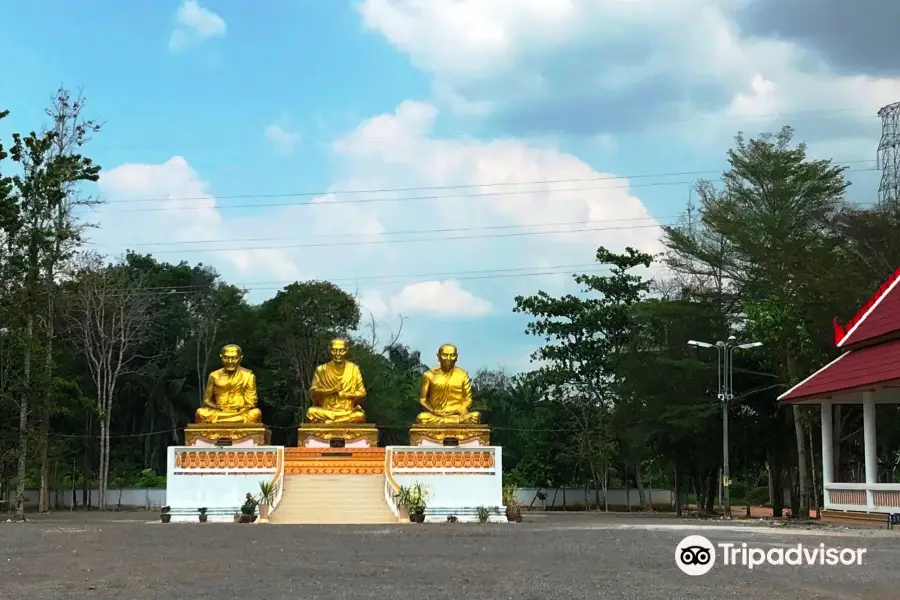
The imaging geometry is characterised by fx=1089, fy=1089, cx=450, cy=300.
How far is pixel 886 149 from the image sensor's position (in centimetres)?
3503

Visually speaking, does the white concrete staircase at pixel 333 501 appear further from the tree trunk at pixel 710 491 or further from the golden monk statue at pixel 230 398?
the tree trunk at pixel 710 491

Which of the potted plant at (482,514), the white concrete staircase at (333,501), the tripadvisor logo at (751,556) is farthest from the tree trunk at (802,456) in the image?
the tripadvisor logo at (751,556)

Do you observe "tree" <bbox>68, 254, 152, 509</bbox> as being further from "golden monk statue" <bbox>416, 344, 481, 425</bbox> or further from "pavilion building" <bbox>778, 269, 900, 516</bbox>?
"pavilion building" <bbox>778, 269, 900, 516</bbox>

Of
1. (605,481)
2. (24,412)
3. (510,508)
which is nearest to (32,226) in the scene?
(24,412)

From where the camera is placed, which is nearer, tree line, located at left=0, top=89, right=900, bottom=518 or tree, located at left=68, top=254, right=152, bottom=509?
tree line, located at left=0, top=89, right=900, bottom=518

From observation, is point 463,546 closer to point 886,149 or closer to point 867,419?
point 867,419

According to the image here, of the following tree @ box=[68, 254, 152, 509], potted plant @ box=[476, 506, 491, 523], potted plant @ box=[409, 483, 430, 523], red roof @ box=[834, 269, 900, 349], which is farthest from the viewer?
tree @ box=[68, 254, 152, 509]

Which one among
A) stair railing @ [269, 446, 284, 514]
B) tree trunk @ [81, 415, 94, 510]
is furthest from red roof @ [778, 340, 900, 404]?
tree trunk @ [81, 415, 94, 510]

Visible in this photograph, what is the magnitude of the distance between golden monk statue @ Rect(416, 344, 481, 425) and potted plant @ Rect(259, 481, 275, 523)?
4949 millimetres

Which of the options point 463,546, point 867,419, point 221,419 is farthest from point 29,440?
point 867,419

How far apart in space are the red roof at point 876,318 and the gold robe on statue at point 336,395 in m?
12.0

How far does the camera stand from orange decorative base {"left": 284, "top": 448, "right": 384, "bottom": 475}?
82.8ft

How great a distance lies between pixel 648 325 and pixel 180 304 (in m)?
23.4

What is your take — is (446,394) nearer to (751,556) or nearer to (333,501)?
(333,501)
